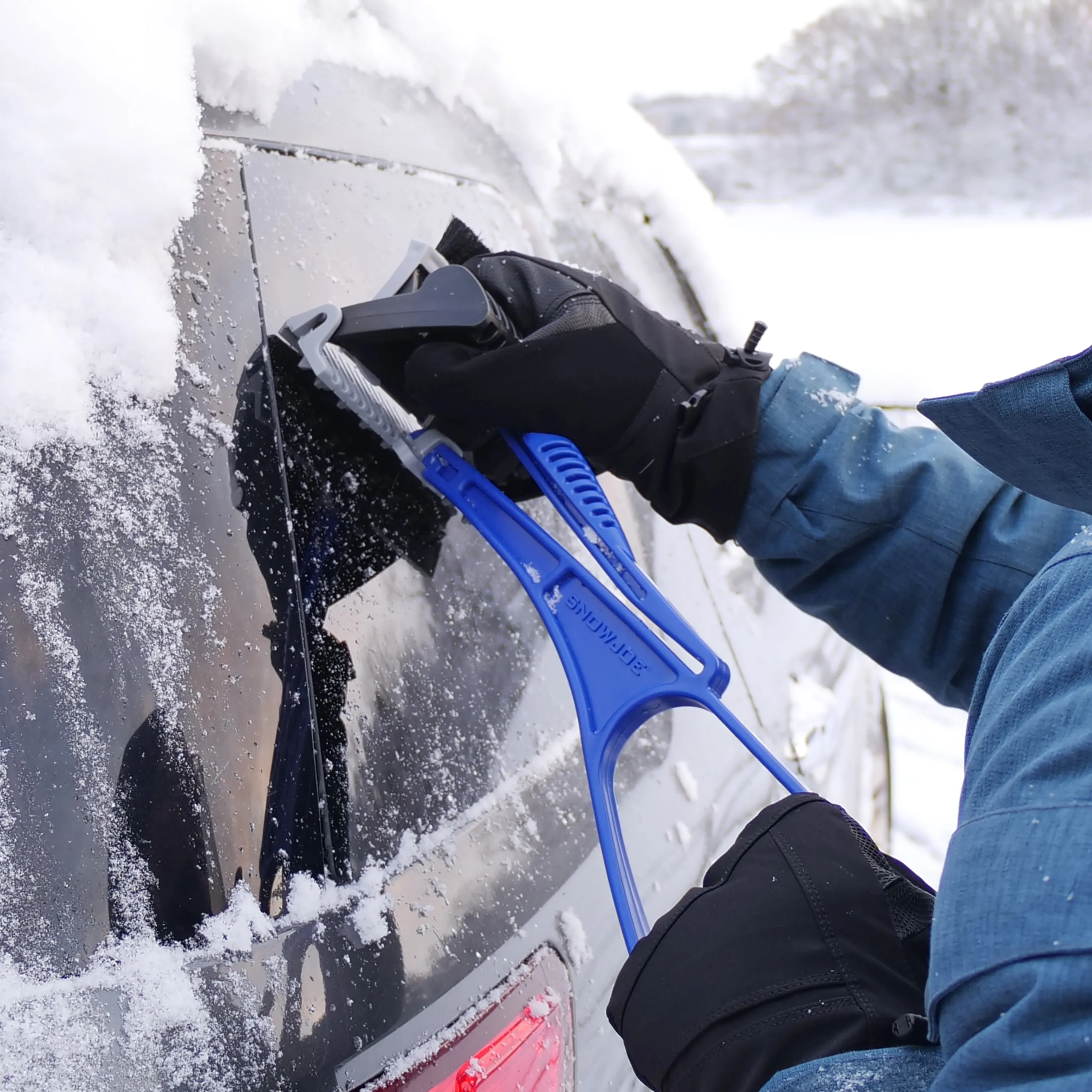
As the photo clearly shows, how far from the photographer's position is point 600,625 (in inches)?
38.6

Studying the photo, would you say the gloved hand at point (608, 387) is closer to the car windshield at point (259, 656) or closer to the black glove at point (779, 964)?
the car windshield at point (259, 656)

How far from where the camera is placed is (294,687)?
0.87m

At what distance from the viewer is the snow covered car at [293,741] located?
2.39 ft

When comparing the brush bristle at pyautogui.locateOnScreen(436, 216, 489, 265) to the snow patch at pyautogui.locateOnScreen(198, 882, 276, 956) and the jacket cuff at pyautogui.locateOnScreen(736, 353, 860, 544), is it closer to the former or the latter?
the jacket cuff at pyautogui.locateOnScreen(736, 353, 860, 544)

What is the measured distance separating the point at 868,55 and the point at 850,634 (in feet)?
14.9

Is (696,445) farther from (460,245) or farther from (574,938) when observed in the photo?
(574,938)

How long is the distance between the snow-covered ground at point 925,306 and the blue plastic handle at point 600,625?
1.97 metres

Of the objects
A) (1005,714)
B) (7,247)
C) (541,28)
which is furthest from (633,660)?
(541,28)

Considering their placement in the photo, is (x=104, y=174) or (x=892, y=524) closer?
(x=104, y=174)

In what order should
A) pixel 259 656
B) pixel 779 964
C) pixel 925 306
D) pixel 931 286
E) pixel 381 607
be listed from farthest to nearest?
pixel 931 286 < pixel 925 306 < pixel 381 607 < pixel 259 656 < pixel 779 964

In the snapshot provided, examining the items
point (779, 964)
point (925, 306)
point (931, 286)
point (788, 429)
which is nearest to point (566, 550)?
point (788, 429)

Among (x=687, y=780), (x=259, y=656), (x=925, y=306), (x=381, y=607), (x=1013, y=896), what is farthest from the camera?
(x=925, y=306)

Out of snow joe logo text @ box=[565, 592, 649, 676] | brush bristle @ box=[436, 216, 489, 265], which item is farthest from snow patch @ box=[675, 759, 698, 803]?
brush bristle @ box=[436, 216, 489, 265]

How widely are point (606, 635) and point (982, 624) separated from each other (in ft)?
1.64
